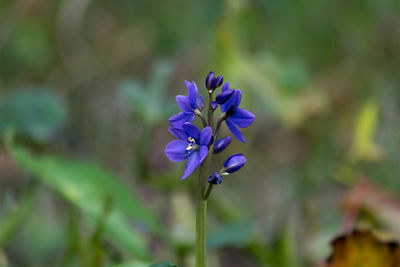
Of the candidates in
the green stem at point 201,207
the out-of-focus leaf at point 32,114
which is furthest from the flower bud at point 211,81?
the out-of-focus leaf at point 32,114

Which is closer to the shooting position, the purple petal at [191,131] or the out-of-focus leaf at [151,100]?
the purple petal at [191,131]

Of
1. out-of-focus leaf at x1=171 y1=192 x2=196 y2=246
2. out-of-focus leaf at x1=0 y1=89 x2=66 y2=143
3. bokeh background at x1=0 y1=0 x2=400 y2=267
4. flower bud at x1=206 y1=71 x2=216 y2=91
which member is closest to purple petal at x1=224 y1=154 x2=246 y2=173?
flower bud at x1=206 y1=71 x2=216 y2=91

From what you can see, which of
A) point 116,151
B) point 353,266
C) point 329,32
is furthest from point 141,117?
point 329,32

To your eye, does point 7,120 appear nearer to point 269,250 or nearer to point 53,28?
point 269,250

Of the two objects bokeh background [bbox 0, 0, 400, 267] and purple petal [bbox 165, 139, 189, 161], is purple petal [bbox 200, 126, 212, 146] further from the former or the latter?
bokeh background [bbox 0, 0, 400, 267]

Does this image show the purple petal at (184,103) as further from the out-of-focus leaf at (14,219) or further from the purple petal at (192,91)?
the out-of-focus leaf at (14,219)

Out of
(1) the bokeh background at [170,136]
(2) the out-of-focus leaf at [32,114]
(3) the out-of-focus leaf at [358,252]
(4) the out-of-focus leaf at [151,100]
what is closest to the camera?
(3) the out-of-focus leaf at [358,252]
